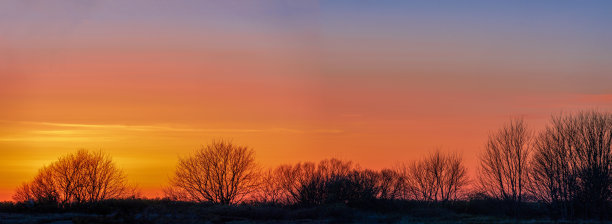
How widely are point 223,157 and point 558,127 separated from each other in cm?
3289

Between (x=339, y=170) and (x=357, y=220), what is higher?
(x=339, y=170)

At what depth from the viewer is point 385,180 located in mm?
60562

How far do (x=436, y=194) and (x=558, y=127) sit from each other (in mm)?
17061

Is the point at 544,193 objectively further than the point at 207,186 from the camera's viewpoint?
No

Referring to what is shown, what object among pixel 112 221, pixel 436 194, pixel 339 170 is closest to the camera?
pixel 112 221

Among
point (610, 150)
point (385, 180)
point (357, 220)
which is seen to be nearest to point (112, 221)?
point (357, 220)

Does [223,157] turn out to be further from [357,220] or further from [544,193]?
[544,193]

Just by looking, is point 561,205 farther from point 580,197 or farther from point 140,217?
point 140,217

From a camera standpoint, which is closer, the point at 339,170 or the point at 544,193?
the point at 544,193

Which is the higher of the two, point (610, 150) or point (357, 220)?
point (610, 150)

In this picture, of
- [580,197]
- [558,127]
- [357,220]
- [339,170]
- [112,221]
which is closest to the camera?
[112,221]

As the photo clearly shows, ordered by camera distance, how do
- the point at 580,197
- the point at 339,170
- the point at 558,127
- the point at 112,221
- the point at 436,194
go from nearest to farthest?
1. the point at 112,221
2. the point at 580,197
3. the point at 558,127
4. the point at 339,170
5. the point at 436,194

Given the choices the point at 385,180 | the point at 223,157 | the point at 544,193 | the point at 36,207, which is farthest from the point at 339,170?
the point at 36,207

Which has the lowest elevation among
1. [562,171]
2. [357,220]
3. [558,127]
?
[357,220]
